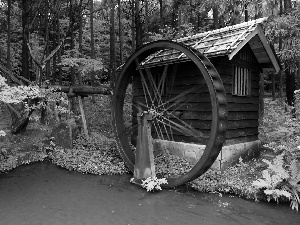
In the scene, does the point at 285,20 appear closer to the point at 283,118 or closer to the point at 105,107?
the point at 283,118

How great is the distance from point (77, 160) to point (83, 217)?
152 inches

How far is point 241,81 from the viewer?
8211 millimetres

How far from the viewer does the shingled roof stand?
22.0 feet

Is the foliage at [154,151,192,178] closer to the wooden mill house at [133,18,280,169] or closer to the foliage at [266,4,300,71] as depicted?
the wooden mill house at [133,18,280,169]

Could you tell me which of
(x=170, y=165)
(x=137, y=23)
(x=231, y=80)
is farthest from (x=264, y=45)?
(x=137, y=23)

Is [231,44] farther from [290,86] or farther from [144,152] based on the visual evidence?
[290,86]

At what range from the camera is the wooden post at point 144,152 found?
22.0ft

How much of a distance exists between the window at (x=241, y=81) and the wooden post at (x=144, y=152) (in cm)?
294

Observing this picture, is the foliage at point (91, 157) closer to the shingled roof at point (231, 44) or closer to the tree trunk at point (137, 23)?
the shingled roof at point (231, 44)

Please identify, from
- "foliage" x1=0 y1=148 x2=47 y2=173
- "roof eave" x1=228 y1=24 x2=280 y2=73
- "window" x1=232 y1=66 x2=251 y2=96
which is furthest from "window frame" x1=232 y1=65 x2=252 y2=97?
"foliage" x1=0 y1=148 x2=47 y2=173

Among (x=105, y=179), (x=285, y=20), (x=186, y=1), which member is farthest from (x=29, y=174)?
(x=186, y=1)

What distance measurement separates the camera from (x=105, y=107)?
16125mm

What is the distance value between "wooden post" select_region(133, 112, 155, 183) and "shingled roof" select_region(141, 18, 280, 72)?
209cm

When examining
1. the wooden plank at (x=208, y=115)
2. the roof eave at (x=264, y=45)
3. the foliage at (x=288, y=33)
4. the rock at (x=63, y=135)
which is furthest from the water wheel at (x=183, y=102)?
the foliage at (x=288, y=33)
